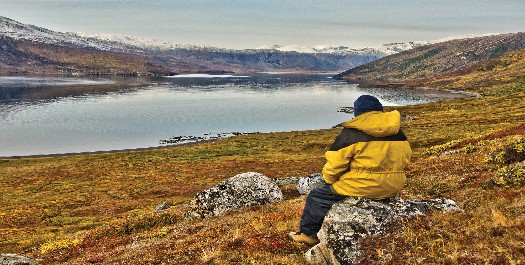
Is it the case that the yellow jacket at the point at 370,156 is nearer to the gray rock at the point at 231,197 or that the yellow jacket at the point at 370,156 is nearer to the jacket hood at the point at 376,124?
the jacket hood at the point at 376,124

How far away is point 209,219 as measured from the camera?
20.0 m

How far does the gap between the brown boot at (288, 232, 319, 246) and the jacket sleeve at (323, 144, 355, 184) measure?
2140 mm

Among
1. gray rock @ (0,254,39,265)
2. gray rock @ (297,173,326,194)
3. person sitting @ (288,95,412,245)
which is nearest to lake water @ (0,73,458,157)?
gray rock @ (297,173,326,194)

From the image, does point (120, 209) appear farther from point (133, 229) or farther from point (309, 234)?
point (309, 234)

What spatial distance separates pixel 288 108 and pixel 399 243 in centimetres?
16764

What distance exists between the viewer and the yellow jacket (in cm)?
907

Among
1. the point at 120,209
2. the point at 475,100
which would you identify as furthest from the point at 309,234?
the point at 475,100

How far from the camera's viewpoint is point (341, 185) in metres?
9.83

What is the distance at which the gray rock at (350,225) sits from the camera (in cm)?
923

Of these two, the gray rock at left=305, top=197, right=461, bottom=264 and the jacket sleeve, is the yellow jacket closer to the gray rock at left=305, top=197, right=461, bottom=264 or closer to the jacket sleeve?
the jacket sleeve

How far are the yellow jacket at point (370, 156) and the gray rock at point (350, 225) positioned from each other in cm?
30

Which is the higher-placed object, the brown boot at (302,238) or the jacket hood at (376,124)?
the jacket hood at (376,124)

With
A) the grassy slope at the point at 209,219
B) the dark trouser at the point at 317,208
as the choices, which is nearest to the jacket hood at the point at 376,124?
the dark trouser at the point at 317,208

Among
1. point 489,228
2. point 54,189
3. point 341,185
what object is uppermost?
point 341,185
